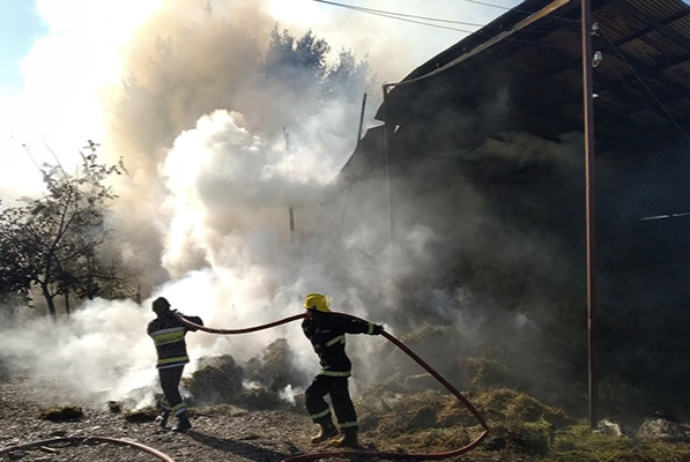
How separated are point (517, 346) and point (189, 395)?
5.66 meters

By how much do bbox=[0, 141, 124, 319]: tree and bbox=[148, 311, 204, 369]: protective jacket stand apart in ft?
36.5

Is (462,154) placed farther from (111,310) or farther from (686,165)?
(111,310)

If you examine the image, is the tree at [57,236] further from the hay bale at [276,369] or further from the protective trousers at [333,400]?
the protective trousers at [333,400]

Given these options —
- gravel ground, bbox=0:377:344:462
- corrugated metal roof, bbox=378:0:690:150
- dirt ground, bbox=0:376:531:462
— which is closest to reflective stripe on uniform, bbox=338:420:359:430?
dirt ground, bbox=0:376:531:462

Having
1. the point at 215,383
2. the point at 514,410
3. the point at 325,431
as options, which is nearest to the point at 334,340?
the point at 325,431

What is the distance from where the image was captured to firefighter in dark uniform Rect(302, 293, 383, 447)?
17.7ft

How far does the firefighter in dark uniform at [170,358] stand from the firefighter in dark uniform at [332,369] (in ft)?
5.56

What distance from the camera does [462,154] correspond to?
48.0ft

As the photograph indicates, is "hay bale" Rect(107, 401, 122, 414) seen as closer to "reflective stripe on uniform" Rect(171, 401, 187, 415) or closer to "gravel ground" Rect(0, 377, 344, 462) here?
"gravel ground" Rect(0, 377, 344, 462)

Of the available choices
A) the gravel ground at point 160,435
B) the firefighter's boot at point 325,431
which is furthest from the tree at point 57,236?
the firefighter's boot at point 325,431

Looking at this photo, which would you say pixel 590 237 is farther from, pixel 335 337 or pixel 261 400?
pixel 261 400

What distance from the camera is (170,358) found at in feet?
20.7

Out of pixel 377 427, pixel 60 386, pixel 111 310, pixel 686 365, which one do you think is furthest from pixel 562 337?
pixel 111 310

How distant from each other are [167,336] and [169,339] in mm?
45
